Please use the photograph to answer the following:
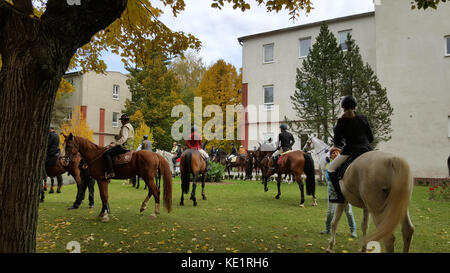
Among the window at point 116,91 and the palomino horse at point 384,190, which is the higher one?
the window at point 116,91

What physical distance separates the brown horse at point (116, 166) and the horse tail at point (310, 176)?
467 cm

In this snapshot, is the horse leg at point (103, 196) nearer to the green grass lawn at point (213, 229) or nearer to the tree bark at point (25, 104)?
the green grass lawn at point (213, 229)

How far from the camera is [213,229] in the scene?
6.36 metres

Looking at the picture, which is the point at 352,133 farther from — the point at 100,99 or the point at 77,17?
the point at 100,99

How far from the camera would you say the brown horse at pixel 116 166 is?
733cm

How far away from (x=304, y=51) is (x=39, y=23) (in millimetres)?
23976

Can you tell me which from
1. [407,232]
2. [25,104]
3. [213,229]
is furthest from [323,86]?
[25,104]

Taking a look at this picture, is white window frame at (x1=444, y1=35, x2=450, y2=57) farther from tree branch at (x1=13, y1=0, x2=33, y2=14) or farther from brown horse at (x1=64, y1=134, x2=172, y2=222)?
tree branch at (x1=13, y1=0, x2=33, y2=14)

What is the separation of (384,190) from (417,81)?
1838cm

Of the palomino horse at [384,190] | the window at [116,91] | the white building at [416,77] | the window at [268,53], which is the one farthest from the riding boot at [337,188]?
the window at [116,91]

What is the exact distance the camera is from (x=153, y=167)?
A: 7770 mm

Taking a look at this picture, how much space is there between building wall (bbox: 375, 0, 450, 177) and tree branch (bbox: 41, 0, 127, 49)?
65.2 feet

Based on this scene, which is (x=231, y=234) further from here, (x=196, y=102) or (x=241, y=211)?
(x=196, y=102)
